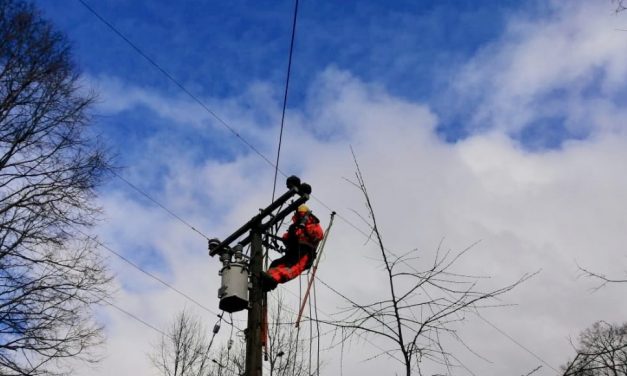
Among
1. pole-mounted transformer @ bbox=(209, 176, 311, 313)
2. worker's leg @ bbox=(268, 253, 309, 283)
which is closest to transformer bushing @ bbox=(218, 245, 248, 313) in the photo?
pole-mounted transformer @ bbox=(209, 176, 311, 313)

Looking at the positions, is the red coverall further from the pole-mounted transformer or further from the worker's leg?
the pole-mounted transformer

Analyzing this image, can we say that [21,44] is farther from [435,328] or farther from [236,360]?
[236,360]

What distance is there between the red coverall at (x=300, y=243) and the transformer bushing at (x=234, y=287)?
585 mm

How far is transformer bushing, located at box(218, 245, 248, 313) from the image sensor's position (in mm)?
6078

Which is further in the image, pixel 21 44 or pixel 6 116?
pixel 21 44

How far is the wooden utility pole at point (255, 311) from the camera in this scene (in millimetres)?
5574

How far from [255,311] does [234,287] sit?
0.39 m

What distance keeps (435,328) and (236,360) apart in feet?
38.6

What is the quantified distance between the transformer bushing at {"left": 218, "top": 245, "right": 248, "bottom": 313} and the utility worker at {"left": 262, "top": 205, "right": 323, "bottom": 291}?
498 millimetres

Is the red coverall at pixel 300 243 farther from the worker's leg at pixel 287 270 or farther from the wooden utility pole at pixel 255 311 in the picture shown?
the wooden utility pole at pixel 255 311

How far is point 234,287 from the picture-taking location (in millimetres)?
6125

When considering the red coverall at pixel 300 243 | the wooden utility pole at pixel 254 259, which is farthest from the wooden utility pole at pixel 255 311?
the red coverall at pixel 300 243

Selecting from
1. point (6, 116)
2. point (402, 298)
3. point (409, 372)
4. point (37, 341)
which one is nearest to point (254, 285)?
point (402, 298)

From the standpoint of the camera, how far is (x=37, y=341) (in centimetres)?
730
